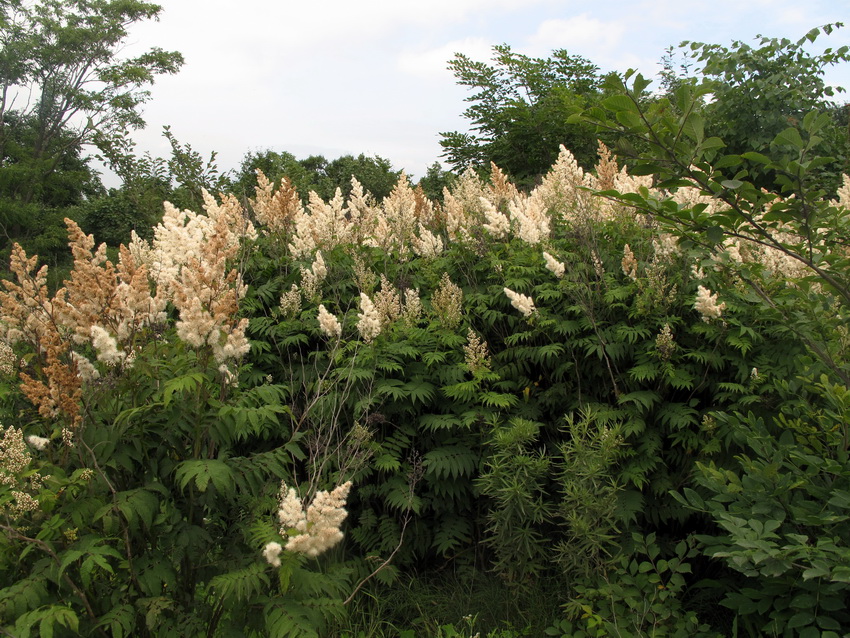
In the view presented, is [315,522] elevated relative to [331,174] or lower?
lower

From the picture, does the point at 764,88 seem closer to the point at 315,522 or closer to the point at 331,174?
the point at 315,522

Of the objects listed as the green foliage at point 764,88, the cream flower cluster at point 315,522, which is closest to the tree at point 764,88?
the green foliage at point 764,88

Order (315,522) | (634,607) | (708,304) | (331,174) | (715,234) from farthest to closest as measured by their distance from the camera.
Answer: (331,174) < (708,304) < (634,607) < (315,522) < (715,234)

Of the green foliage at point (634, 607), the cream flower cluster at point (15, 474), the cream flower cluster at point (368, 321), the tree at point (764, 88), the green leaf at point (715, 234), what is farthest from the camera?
the tree at point (764, 88)

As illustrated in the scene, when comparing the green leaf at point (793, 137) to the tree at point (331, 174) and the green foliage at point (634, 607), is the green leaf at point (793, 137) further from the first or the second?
the tree at point (331, 174)

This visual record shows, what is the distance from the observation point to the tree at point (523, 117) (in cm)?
1352

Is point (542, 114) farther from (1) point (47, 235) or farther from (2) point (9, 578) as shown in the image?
(1) point (47, 235)

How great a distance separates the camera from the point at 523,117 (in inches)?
544

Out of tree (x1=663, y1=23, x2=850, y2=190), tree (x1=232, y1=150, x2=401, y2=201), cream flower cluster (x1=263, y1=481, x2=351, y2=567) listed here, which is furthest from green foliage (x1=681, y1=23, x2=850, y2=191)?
cream flower cluster (x1=263, y1=481, x2=351, y2=567)

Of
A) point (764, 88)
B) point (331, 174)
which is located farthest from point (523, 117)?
point (331, 174)

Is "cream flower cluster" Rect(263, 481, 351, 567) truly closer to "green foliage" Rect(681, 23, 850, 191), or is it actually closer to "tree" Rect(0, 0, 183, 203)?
"green foliage" Rect(681, 23, 850, 191)

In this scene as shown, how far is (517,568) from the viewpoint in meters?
3.69

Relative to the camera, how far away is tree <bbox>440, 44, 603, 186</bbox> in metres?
13.5

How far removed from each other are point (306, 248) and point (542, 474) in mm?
2883
